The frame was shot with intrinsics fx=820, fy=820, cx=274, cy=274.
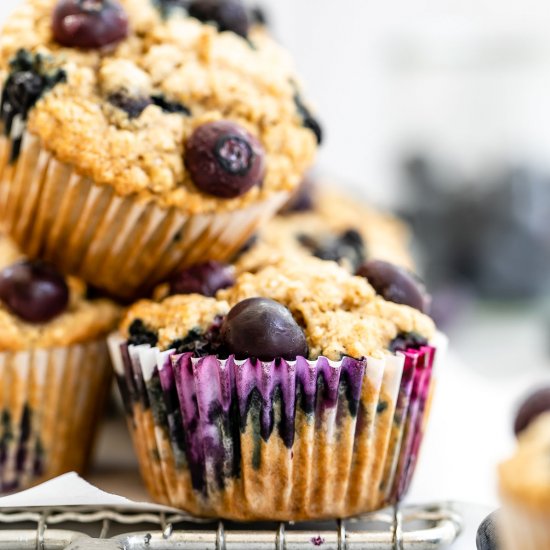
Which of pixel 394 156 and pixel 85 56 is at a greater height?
pixel 85 56

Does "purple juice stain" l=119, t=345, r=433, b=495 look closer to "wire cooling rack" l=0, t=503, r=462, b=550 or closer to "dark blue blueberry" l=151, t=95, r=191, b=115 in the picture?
"wire cooling rack" l=0, t=503, r=462, b=550

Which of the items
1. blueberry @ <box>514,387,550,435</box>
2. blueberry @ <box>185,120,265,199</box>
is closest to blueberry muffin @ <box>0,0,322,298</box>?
blueberry @ <box>185,120,265,199</box>

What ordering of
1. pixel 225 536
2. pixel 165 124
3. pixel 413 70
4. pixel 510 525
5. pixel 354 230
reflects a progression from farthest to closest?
pixel 413 70 < pixel 354 230 < pixel 165 124 < pixel 225 536 < pixel 510 525

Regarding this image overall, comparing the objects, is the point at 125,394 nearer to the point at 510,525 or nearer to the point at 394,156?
the point at 510,525

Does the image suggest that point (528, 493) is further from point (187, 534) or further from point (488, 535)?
point (187, 534)

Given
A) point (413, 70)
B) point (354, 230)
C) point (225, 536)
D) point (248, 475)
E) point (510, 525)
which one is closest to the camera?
point (510, 525)

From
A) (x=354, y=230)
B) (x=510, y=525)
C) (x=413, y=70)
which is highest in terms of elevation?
(x=510, y=525)

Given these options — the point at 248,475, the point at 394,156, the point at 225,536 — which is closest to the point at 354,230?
the point at 248,475
